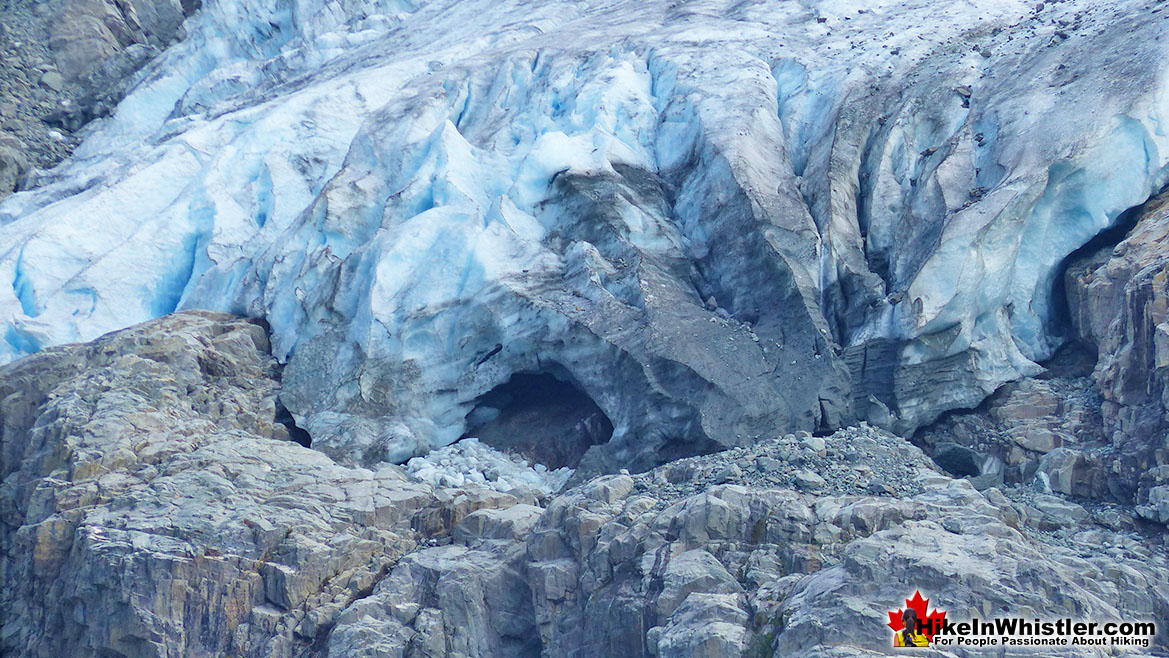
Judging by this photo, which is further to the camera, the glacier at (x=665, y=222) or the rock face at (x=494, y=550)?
the glacier at (x=665, y=222)

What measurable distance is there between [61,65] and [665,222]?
20465 millimetres

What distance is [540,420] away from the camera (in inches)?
637

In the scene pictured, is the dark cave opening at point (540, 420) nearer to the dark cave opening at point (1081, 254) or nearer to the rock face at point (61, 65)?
the dark cave opening at point (1081, 254)

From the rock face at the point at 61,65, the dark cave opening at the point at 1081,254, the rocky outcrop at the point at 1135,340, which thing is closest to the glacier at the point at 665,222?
the dark cave opening at the point at 1081,254

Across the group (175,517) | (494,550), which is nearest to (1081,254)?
(494,550)

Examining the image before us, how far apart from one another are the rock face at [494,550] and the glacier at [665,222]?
5.96ft

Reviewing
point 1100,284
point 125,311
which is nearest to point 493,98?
point 125,311

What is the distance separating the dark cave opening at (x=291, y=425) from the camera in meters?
15.6

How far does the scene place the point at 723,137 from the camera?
1667 cm

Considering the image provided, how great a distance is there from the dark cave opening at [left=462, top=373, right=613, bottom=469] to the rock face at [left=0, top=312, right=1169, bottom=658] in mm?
1645

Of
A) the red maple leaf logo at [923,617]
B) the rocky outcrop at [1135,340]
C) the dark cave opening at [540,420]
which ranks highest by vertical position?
the red maple leaf logo at [923,617]

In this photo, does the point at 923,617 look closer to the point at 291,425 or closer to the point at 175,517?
the point at 175,517

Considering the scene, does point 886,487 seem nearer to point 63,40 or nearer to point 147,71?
point 147,71

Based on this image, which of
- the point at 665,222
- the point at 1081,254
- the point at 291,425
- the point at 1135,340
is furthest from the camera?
the point at 665,222
